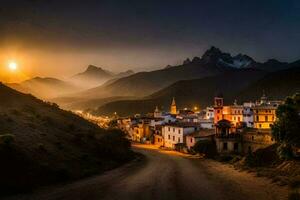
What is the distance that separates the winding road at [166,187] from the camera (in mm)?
38156

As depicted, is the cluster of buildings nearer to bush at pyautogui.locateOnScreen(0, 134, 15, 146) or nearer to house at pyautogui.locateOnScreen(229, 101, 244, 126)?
house at pyautogui.locateOnScreen(229, 101, 244, 126)

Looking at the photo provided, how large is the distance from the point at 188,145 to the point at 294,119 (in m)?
48.4

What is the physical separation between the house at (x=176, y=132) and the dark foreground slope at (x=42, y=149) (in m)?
29.5

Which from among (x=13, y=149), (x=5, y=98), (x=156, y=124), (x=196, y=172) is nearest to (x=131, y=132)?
(x=156, y=124)

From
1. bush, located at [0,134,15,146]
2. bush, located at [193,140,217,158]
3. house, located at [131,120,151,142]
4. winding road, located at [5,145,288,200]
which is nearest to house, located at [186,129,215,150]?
bush, located at [193,140,217,158]

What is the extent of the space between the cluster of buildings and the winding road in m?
22.0

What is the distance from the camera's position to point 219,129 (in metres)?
89.2

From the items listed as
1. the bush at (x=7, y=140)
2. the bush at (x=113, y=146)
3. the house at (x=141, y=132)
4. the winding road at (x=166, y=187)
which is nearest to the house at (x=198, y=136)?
the bush at (x=113, y=146)

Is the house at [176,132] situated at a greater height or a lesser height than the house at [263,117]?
lesser

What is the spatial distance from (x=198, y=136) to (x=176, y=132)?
15.5 m

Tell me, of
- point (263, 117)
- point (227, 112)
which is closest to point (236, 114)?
point (227, 112)

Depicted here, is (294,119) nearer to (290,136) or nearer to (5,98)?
(290,136)

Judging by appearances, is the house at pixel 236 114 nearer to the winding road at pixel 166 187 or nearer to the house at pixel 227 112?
the house at pixel 227 112

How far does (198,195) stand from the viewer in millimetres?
39062
